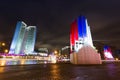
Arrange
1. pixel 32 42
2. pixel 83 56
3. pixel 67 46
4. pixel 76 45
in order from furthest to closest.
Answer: pixel 67 46
pixel 32 42
pixel 76 45
pixel 83 56

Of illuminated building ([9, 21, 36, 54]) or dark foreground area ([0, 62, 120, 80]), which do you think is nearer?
dark foreground area ([0, 62, 120, 80])

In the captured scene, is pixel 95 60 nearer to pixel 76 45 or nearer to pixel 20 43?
pixel 76 45

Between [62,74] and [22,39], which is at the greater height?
[22,39]

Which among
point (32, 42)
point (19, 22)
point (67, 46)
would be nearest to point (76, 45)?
point (19, 22)

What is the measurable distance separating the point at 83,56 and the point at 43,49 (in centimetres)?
13128

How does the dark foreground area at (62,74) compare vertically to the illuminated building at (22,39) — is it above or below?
below

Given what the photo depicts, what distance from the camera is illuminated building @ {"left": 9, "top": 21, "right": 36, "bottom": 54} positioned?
Answer: 126438 mm

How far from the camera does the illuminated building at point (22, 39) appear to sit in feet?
415

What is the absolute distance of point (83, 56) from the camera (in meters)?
58.2

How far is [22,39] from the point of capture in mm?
135375

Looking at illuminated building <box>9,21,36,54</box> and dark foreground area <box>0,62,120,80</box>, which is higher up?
illuminated building <box>9,21,36,54</box>

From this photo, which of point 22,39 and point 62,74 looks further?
point 22,39

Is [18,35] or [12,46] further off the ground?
[18,35]

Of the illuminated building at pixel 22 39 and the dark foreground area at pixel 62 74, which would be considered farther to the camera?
the illuminated building at pixel 22 39
